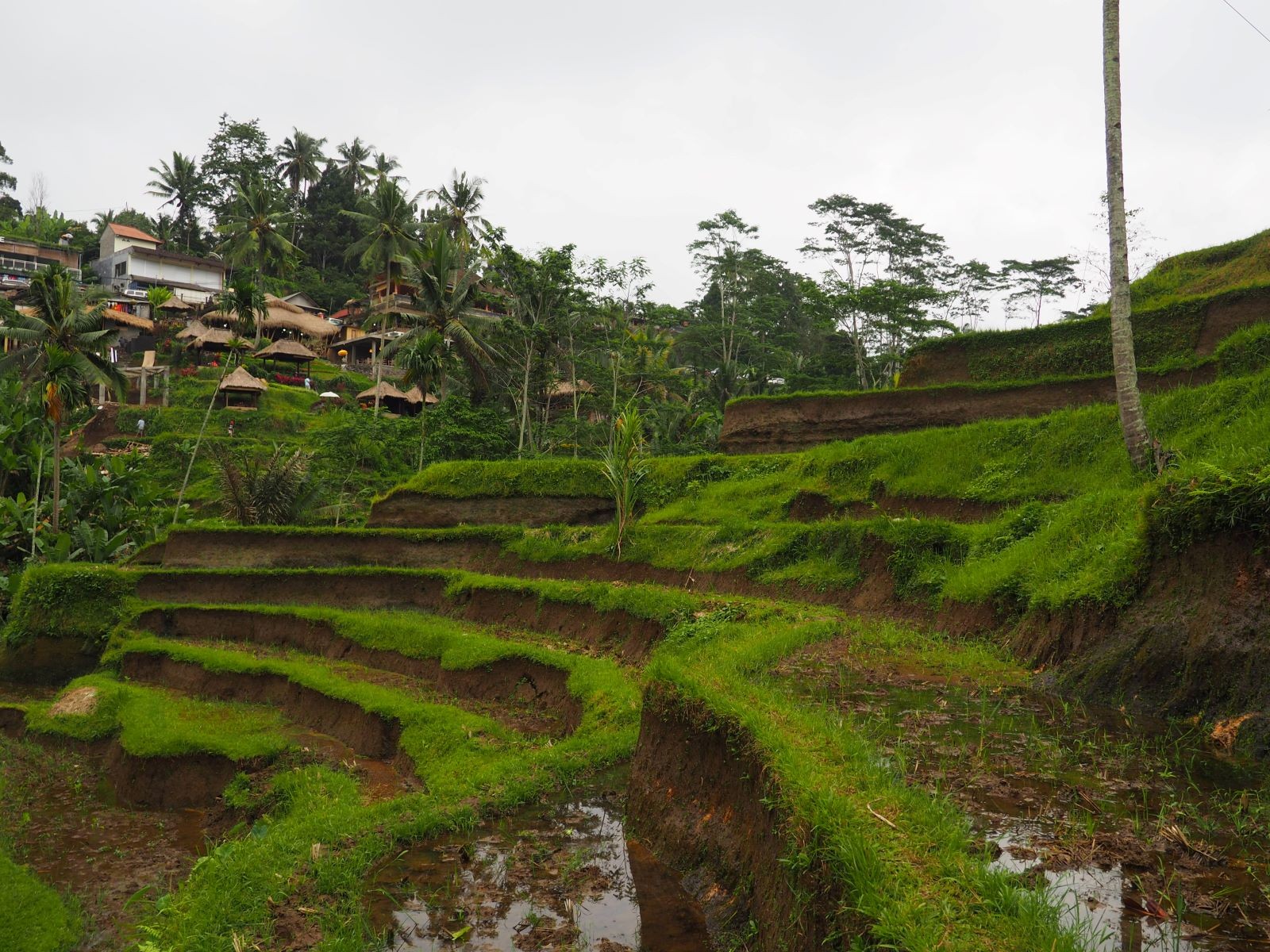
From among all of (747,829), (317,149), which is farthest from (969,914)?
(317,149)

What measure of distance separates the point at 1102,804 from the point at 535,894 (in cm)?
313

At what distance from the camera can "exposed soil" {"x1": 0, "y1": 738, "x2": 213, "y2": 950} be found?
7.60 metres

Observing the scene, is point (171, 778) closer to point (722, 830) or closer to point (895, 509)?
point (722, 830)

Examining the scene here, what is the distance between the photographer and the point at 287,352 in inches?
1837

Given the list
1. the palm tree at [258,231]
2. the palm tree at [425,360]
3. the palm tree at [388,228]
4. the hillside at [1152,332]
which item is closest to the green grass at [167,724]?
the palm tree at [425,360]

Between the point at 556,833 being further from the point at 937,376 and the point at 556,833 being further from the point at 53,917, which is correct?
the point at 937,376

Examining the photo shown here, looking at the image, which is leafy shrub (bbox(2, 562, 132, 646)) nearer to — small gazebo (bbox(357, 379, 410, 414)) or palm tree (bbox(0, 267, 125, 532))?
palm tree (bbox(0, 267, 125, 532))

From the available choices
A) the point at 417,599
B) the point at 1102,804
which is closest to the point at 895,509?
the point at 417,599

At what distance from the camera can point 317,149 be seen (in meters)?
65.7

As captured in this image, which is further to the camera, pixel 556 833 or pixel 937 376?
pixel 937 376

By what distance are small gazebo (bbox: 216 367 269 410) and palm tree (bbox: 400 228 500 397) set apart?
471 inches

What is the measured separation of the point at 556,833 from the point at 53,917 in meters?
4.44

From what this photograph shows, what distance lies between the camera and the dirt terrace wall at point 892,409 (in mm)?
16844


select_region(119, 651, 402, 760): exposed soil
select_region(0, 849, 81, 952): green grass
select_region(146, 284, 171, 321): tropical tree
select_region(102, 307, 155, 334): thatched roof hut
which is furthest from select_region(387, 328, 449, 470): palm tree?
select_region(146, 284, 171, 321): tropical tree
